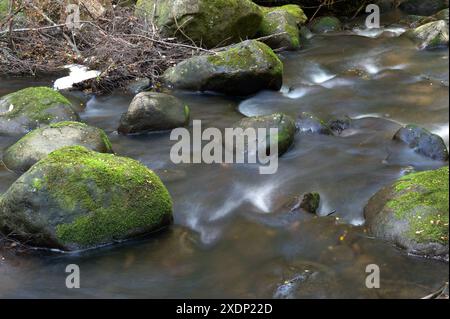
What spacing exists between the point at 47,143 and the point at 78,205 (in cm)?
177

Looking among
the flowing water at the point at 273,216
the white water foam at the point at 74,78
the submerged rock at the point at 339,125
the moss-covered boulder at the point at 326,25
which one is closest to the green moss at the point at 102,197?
the flowing water at the point at 273,216

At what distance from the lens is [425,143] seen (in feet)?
21.7

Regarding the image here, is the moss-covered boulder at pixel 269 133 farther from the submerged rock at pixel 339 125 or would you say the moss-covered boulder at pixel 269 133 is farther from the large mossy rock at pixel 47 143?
the large mossy rock at pixel 47 143

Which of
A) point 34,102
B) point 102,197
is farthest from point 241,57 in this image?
point 102,197

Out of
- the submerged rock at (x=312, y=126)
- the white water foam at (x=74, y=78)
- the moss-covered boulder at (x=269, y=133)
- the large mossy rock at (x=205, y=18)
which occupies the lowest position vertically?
the submerged rock at (x=312, y=126)

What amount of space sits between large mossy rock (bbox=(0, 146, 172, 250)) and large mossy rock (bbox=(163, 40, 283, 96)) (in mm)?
3939

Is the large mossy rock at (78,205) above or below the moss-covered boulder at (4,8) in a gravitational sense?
below

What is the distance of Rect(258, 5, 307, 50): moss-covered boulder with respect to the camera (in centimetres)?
1157

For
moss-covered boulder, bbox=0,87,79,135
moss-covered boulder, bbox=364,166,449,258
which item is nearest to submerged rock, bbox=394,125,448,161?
moss-covered boulder, bbox=364,166,449,258

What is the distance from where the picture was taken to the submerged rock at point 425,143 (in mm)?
6540

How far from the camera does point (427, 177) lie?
5230 millimetres

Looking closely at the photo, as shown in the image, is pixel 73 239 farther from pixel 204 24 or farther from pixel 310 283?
pixel 204 24

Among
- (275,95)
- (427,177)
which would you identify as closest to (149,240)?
(427,177)

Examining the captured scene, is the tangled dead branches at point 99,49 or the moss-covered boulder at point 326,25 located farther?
the moss-covered boulder at point 326,25
